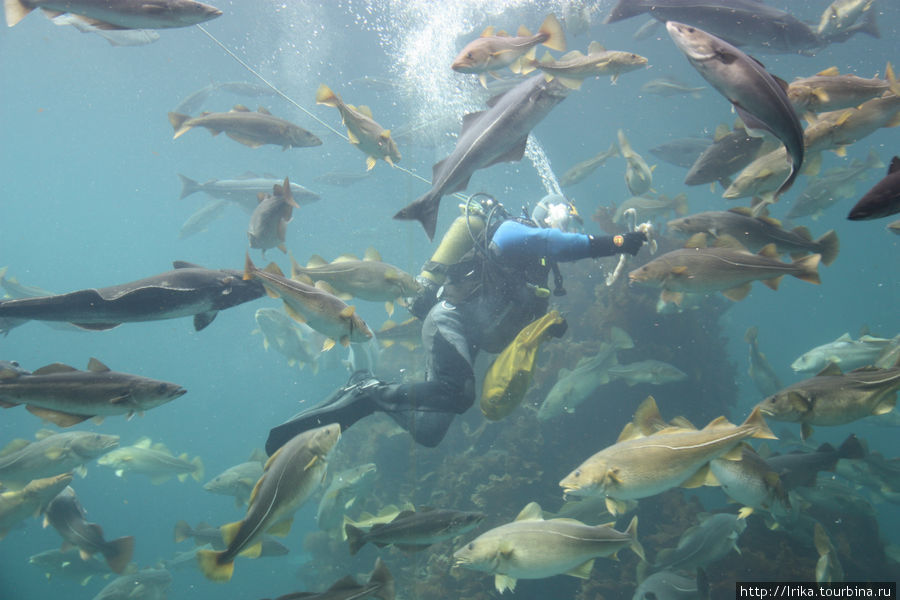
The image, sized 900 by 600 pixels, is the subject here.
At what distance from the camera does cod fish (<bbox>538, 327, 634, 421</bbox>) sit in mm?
7762

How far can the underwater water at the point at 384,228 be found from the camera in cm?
802

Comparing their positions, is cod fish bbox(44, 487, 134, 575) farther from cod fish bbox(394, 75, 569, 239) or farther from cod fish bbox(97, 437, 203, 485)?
cod fish bbox(394, 75, 569, 239)

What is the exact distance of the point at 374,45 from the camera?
22906mm

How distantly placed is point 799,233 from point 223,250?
282ft

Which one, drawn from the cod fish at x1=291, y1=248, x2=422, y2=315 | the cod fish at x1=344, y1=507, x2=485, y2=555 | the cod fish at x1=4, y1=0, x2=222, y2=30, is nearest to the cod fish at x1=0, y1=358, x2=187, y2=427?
the cod fish at x1=291, y1=248, x2=422, y2=315

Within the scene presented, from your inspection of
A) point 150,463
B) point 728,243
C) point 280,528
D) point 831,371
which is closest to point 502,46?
point 728,243

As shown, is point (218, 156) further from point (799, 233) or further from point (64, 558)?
point (799, 233)

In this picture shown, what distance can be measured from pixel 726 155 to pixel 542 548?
12.4 ft

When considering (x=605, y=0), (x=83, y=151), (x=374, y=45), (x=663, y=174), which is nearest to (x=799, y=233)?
(x=605, y=0)

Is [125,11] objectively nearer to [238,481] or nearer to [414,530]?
[414,530]

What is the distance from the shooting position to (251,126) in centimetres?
456

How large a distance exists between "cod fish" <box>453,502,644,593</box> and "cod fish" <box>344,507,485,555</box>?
0.22 meters

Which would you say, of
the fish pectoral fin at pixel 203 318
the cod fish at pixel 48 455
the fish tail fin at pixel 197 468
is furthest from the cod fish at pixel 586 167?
the fish tail fin at pixel 197 468

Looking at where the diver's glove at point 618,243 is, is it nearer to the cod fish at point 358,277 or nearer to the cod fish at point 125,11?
the cod fish at point 358,277
